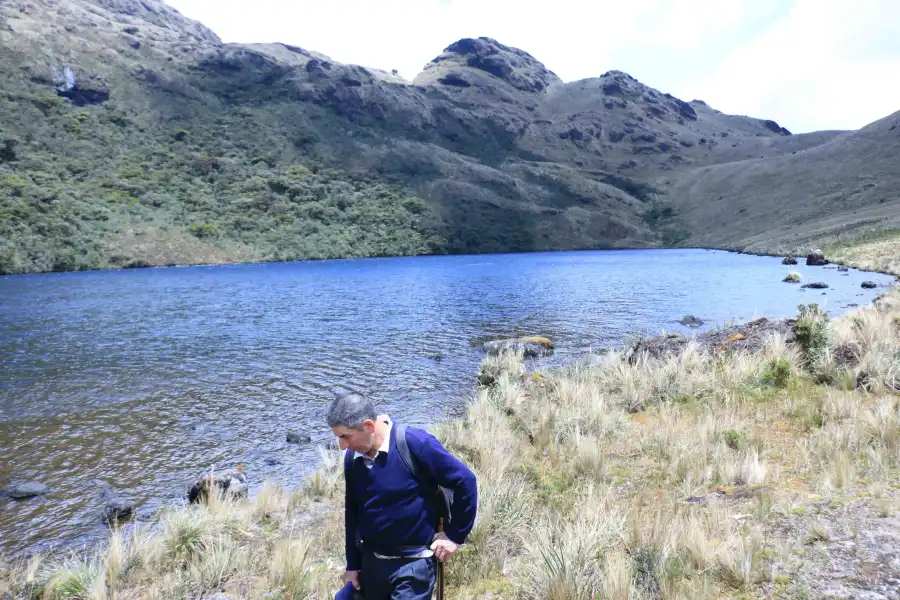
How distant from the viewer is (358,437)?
3145mm

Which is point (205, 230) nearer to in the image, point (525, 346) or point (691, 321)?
point (525, 346)

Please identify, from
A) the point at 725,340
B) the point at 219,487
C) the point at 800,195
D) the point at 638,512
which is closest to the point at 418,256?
the point at 800,195

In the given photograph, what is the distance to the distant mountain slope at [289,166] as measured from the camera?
83.1 meters

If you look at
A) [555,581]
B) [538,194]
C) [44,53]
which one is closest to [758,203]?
[538,194]

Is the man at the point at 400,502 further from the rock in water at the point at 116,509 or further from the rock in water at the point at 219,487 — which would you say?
the rock in water at the point at 116,509

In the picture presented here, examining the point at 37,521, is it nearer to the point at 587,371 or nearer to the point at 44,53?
the point at 587,371

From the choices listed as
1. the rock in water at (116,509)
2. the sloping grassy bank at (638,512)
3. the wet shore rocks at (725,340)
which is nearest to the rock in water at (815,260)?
the wet shore rocks at (725,340)

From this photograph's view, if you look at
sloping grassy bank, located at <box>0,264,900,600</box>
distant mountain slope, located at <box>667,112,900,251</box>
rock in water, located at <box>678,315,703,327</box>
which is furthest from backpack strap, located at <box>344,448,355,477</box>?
distant mountain slope, located at <box>667,112,900,251</box>

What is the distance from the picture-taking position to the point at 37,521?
798 cm

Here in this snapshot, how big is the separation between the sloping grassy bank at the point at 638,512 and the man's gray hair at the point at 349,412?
7.35 ft

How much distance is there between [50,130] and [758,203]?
466 ft

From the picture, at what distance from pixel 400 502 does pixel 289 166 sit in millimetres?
122201

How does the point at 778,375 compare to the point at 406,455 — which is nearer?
the point at 406,455

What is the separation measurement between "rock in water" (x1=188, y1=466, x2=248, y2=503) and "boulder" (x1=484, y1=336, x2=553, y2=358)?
11126 millimetres
